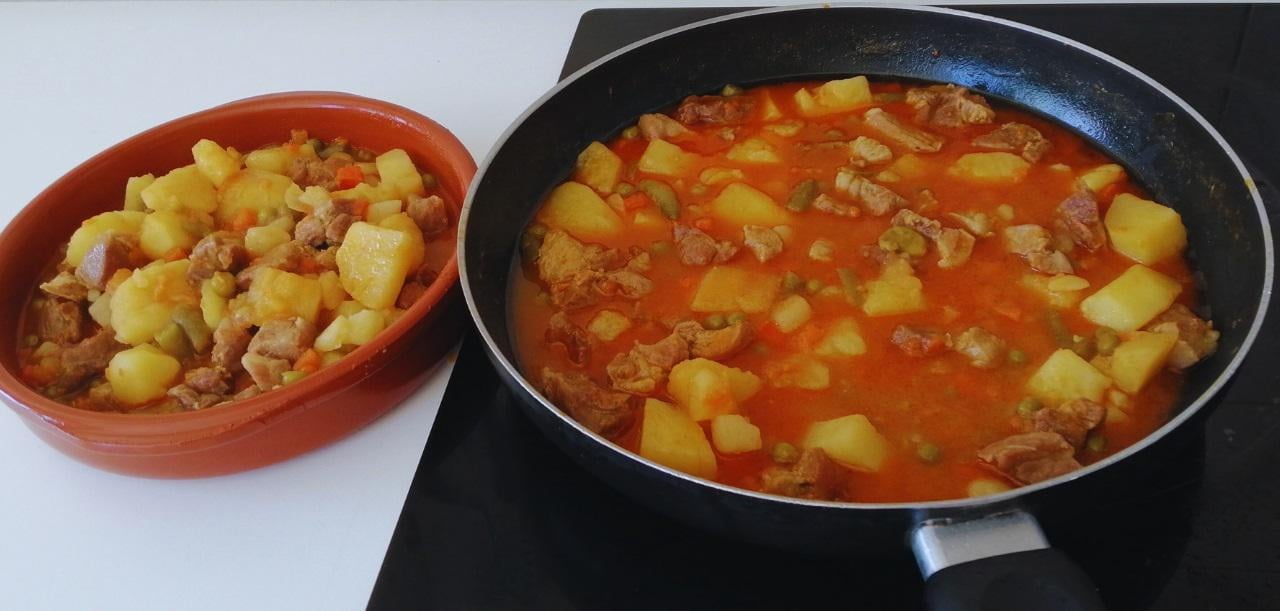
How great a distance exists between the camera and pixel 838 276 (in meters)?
2.01

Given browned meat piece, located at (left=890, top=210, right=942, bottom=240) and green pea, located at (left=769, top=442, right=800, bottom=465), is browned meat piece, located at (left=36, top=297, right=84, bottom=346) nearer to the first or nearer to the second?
green pea, located at (left=769, top=442, right=800, bottom=465)

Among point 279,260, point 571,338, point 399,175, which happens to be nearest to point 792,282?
point 571,338

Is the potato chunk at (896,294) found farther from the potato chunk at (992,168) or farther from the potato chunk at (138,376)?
the potato chunk at (138,376)

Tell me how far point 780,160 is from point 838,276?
1.42 ft

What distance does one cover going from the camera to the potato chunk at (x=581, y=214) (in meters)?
2.19

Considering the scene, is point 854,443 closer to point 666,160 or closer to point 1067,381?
point 1067,381

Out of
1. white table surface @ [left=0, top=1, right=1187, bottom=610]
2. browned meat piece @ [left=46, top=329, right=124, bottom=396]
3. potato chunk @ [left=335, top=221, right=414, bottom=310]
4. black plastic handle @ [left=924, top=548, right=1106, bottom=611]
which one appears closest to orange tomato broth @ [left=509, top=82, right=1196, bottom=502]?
potato chunk @ [left=335, top=221, right=414, bottom=310]

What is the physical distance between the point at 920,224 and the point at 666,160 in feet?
2.04

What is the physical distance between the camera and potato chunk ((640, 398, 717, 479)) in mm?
1646

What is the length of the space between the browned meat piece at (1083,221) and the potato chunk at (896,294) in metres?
0.36

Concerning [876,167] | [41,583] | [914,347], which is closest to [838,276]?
[914,347]

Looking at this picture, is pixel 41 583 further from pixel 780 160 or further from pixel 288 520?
pixel 780 160

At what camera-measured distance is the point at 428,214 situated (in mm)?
2152

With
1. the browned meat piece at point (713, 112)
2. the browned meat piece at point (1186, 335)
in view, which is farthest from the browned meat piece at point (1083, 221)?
the browned meat piece at point (713, 112)
